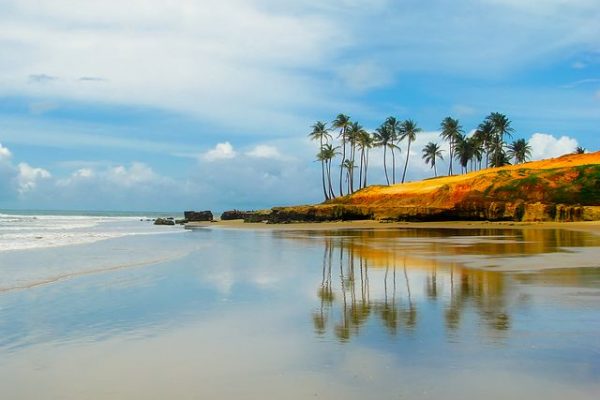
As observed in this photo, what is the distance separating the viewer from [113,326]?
10.3 meters

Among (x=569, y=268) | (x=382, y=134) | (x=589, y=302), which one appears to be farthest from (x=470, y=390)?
(x=382, y=134)

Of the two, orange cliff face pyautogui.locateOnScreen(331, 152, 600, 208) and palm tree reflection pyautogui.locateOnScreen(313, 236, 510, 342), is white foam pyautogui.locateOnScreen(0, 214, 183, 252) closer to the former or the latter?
palm tree reflection pyautogui.locateOnScreen(313, 236, 510, 342)

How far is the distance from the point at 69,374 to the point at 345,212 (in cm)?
5944

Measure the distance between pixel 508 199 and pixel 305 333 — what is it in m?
51.5

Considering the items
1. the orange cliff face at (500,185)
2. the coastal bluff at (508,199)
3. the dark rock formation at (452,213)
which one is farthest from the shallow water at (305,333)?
the orange cliff face at (500,185)

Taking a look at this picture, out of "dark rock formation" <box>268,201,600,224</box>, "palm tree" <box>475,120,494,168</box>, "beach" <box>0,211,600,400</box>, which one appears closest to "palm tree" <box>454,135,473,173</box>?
"palm tree" <box>475,120,494,168</box>

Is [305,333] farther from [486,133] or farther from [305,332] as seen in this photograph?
[486,133]

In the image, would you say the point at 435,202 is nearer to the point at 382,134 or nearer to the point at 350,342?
the point at 382,134

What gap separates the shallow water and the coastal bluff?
35720 millimetres

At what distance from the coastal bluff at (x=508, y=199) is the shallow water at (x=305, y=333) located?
117 feet

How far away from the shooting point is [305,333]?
368 inches

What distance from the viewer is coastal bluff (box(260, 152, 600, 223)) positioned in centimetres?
5209

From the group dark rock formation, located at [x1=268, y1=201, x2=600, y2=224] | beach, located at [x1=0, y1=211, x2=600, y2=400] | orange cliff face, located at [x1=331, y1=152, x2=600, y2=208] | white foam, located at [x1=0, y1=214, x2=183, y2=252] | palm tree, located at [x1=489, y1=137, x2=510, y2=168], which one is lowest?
beach, located at [x1=0, y1=211, x2=600, y2=400]

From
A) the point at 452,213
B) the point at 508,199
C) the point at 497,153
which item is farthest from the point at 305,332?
the point at 497,153
